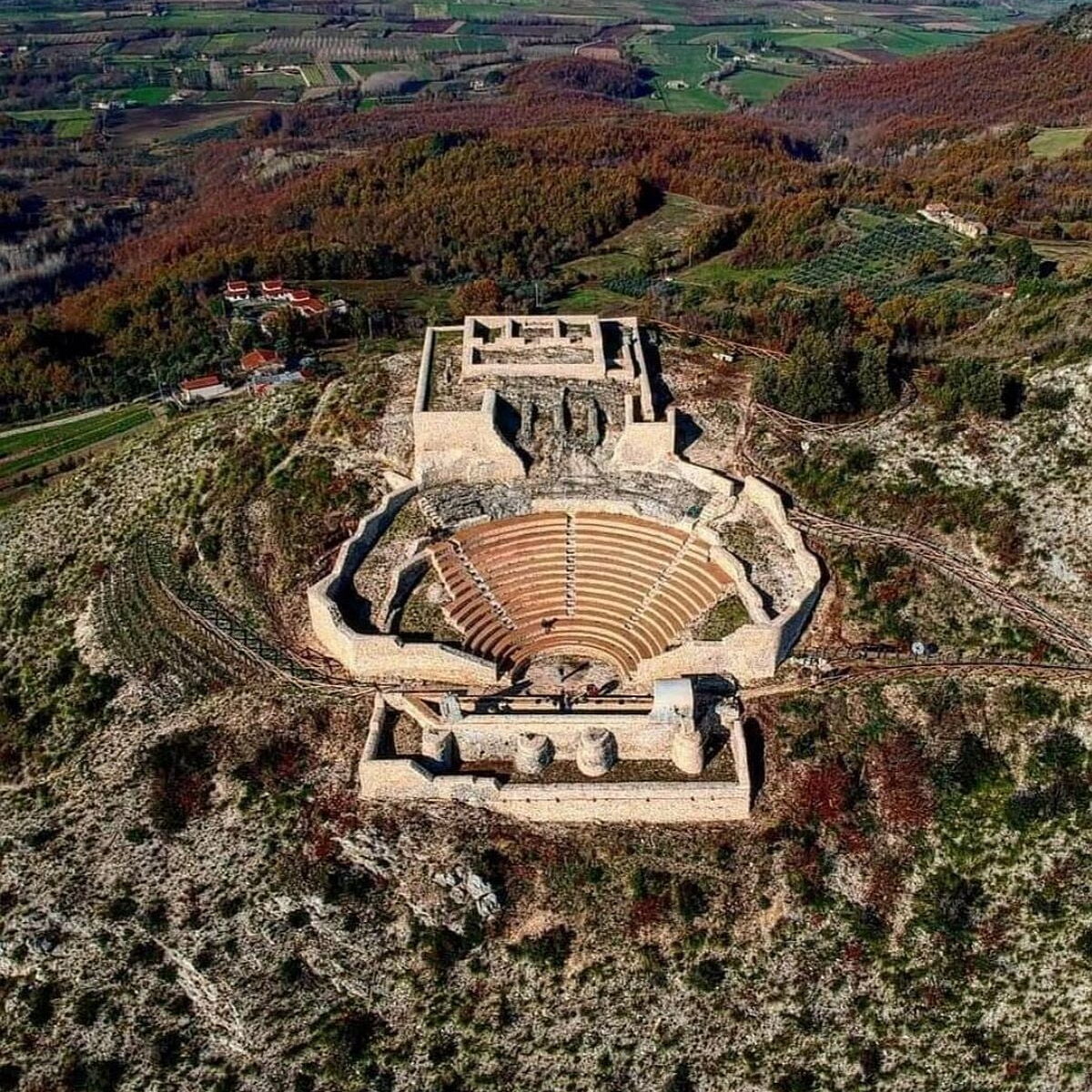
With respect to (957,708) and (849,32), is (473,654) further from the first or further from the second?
(849,32)

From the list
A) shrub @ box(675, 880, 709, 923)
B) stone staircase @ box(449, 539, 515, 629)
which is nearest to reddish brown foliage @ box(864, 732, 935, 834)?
shrub @ box(675, 880, 709, 923)

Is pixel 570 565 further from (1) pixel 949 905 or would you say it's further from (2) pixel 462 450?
(1) pixel 949 905

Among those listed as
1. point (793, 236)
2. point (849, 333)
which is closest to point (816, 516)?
point (849, 333)

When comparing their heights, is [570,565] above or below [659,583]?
above

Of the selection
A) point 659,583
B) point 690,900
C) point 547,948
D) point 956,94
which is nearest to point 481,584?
point 659,583

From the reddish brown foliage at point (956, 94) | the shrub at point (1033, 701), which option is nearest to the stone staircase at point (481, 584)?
the shrub at point (1033, 701)
